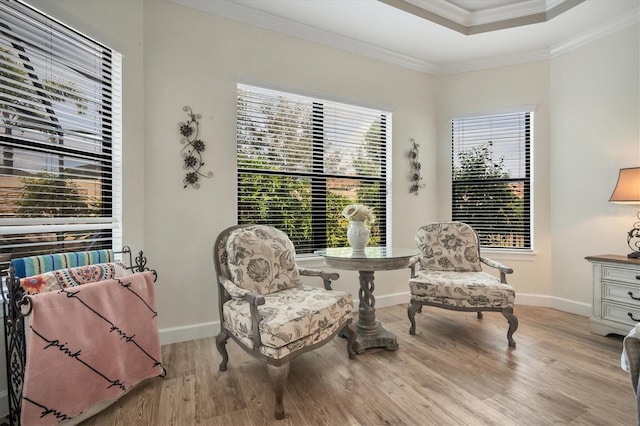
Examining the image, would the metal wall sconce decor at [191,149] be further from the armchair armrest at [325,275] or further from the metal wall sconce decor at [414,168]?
the metal wall sconce decor at [414,168]

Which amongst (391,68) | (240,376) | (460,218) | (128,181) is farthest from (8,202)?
(460,218)

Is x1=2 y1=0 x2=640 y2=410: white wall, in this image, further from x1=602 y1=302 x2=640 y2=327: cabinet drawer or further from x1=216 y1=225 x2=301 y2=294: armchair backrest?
x1=602 y1=302 x2=640 y2=327: cabinet drawer

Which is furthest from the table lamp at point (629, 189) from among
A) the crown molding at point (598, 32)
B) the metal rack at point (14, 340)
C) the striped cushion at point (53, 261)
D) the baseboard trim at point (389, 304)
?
the metal rack at point (14, 340)

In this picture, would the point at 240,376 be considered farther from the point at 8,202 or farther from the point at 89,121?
the point at 89,121

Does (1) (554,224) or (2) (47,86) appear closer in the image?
(2) (47,86)

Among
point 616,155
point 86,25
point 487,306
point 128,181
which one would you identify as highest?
point 86,25

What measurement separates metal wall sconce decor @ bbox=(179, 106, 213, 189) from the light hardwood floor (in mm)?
1434

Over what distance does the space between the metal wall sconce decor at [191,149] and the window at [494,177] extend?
3.13m

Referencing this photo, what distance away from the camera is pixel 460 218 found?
4.07 metres

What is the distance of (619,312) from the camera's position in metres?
2.69

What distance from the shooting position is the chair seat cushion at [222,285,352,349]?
1789 mm

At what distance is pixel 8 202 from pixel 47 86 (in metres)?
0.77

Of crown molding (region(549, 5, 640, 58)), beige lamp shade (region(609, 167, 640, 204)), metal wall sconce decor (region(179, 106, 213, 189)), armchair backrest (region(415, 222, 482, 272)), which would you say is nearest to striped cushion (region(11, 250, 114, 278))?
metal wall sconce decor (region(179, 106, 213, 189))

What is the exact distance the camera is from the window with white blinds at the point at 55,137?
1.80 metres
